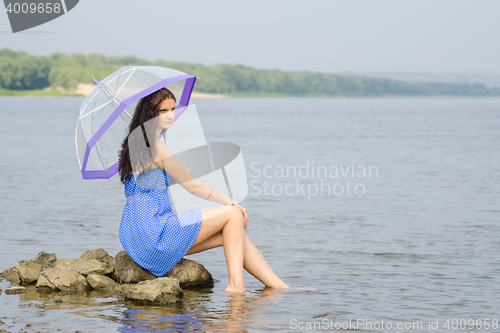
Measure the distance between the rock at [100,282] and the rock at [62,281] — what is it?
0.19ft

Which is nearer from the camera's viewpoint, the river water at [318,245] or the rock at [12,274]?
the river water at [318,245]

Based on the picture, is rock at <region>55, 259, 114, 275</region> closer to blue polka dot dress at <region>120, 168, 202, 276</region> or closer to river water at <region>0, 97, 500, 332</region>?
river water at <region>0, 97, 500, 332</region>

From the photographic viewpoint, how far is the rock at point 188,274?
632 cm

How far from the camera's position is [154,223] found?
5.66 meters

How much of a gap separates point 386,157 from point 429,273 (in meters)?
16.0

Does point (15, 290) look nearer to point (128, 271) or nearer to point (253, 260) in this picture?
point (128, 271)

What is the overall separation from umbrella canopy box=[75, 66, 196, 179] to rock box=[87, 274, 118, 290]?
3.21 ft

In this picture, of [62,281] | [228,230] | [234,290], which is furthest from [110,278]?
[228,230]

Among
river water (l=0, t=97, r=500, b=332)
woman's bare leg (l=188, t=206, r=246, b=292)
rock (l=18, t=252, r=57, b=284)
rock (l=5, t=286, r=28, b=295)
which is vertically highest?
woman's bare leg (l=188, t=206, r=246, b=292)

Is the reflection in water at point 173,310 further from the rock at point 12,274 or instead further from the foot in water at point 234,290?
the rock at point 12,274

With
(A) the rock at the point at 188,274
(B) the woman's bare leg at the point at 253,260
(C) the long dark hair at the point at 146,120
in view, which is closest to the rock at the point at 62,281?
(A) the rock at the point at 188,274

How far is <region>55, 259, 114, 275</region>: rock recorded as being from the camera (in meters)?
6.38

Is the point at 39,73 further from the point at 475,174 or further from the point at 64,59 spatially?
the point at 475,174

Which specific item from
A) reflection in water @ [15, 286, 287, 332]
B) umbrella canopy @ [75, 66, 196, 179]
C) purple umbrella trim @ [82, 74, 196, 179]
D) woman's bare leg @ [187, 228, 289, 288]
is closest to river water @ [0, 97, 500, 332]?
reflection in water @ [15, 286, 287, 332]
